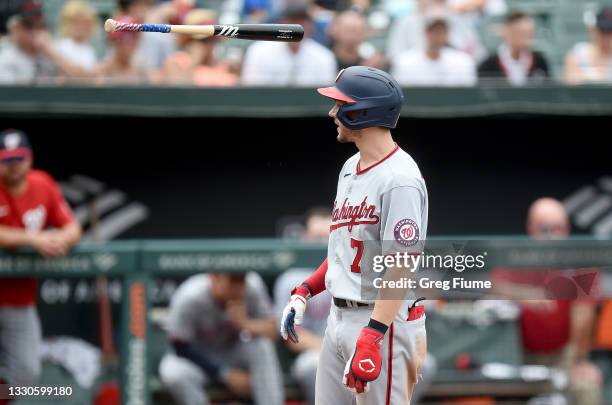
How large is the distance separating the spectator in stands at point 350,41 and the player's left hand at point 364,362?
4.09 metres

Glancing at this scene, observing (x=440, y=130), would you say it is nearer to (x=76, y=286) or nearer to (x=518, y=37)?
(x=518, y=37)

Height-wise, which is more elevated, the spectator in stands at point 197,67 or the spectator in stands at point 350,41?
the spectator in stands at point 350,41

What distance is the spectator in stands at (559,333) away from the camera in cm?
610

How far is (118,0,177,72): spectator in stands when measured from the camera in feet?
24.8

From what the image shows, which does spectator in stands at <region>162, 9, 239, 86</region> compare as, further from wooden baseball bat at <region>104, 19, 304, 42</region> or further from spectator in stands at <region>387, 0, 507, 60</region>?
wooden baseball bat at <region>104, 19, 304, 42</region>

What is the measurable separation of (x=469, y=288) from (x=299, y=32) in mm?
1506

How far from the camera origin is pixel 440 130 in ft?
26.8

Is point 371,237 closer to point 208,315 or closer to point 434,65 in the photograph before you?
point 208,315

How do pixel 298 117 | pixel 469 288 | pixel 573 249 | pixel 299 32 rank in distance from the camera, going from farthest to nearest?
1. pixel 298 117
2. pixel 573 249
3. pixel 469 288
4. pixel 299 32

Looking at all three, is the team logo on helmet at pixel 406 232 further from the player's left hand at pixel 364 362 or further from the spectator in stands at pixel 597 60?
the spectator in stands at pixel 597 60

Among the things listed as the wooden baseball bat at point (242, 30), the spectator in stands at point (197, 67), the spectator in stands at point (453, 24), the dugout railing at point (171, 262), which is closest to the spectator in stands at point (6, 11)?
the spectator in stands at point (197, 67)

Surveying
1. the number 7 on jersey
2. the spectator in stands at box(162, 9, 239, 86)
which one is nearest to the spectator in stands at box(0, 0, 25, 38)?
the spectator in stands at box(162, 9, 239, 86)

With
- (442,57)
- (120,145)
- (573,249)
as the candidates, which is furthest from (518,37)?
(120,145)

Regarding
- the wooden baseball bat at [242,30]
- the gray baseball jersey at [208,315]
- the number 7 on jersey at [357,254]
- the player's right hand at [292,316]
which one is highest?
the wooden baseball bat at [242,30]
